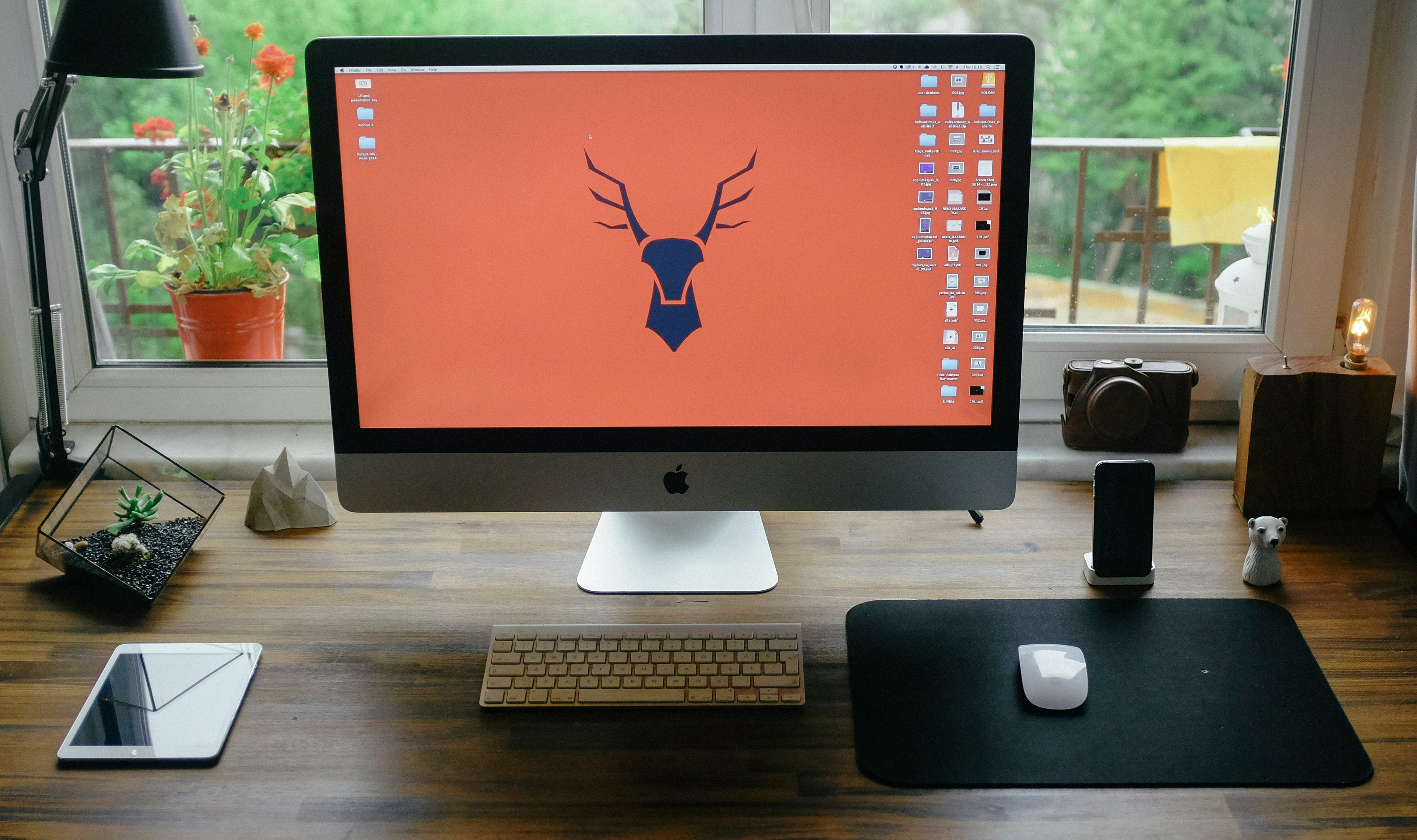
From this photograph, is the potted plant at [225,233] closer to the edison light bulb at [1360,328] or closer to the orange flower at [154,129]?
the orange flower at [154,129]

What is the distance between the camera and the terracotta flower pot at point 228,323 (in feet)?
4.77

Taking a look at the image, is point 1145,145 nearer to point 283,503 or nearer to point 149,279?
point 283,503

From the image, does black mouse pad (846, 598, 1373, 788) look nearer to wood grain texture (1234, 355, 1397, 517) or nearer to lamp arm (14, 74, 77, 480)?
wood grain texture (1234, 355, 1397, 517)

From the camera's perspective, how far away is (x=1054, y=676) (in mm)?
875

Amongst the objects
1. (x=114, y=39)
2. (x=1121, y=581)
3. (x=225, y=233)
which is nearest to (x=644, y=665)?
(x=1121, y=581)

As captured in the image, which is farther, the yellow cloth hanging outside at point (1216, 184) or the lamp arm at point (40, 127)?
the yellow cloth hanging outside at point (1216, 184)

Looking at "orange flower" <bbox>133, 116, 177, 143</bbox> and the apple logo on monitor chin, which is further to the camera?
"orange flower" <bbox>133, 116, 177, 143</bbox>

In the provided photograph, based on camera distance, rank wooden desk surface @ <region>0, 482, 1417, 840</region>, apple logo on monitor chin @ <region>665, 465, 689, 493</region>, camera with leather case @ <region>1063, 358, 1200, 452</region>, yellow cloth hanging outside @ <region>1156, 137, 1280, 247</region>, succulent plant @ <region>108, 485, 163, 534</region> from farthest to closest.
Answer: yellow cloth hanging outside @ <region>1156, 137, 1280, 247</region>
camera with leather case @ <region>1063, 358, 1200, 452</region>
succulent plant @ <region>108, 485, 163, 534</region>
apple logo on monitor chin @ <region>665, 465, 689, 493</region>
wooden desk surface @ <region>0, 482, 1417, 840</region>

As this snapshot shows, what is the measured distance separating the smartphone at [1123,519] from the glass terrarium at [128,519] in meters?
0.95

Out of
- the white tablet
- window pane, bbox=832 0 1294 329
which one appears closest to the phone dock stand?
window pane, bbox=832 0 1294 329

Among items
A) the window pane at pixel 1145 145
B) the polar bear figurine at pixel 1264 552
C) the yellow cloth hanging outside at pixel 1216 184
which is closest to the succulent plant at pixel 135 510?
the window pane at pixel 1145 145

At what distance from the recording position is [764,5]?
4.42 feet

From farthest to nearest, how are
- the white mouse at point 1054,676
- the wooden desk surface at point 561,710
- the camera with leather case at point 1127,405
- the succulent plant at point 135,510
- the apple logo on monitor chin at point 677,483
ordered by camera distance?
the camera with leather case at point 1127,405 < the succulent plant at point 135,510 < the apple logo on monitor chin at point 677,483 < the white mouse at point 1054,676 < the wooden desk surface at point 561,710

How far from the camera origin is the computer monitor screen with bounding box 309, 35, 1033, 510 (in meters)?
0.94
